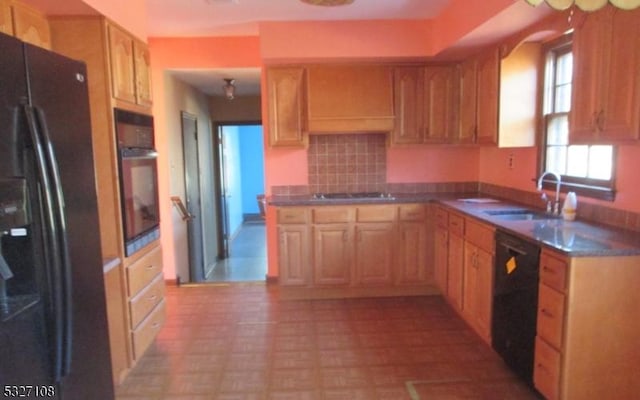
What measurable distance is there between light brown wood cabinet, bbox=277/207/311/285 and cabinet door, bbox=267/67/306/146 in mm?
705

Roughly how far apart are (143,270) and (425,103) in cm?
287

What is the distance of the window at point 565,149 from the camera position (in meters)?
2.73

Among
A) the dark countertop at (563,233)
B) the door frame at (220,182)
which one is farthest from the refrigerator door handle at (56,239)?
the door frame at (220,182)

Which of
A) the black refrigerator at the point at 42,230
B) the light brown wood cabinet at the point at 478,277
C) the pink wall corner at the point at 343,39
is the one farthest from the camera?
the pink wall corner at the point at 343,39

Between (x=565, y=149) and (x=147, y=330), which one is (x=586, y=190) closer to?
(x=565, y=149)

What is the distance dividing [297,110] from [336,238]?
126cm

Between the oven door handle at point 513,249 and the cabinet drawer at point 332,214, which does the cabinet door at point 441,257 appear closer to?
the cabinet drawer at point 332,214

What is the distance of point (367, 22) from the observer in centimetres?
377

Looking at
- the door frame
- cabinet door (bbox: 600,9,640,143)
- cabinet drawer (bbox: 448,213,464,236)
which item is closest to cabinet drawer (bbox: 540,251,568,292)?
cabinet door (bbox: 600,9,640,143)

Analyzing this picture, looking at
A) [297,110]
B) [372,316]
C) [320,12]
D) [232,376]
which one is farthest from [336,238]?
[320,12]

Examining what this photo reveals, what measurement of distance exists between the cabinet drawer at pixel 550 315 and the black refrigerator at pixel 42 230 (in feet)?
6.88

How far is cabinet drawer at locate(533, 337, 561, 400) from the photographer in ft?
6.86

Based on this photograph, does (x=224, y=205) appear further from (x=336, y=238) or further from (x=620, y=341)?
(x=620, y=341)

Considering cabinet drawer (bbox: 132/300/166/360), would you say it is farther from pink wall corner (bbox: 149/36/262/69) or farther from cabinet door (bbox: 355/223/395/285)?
pink wall corner (bbox: 149/36/262/69)
